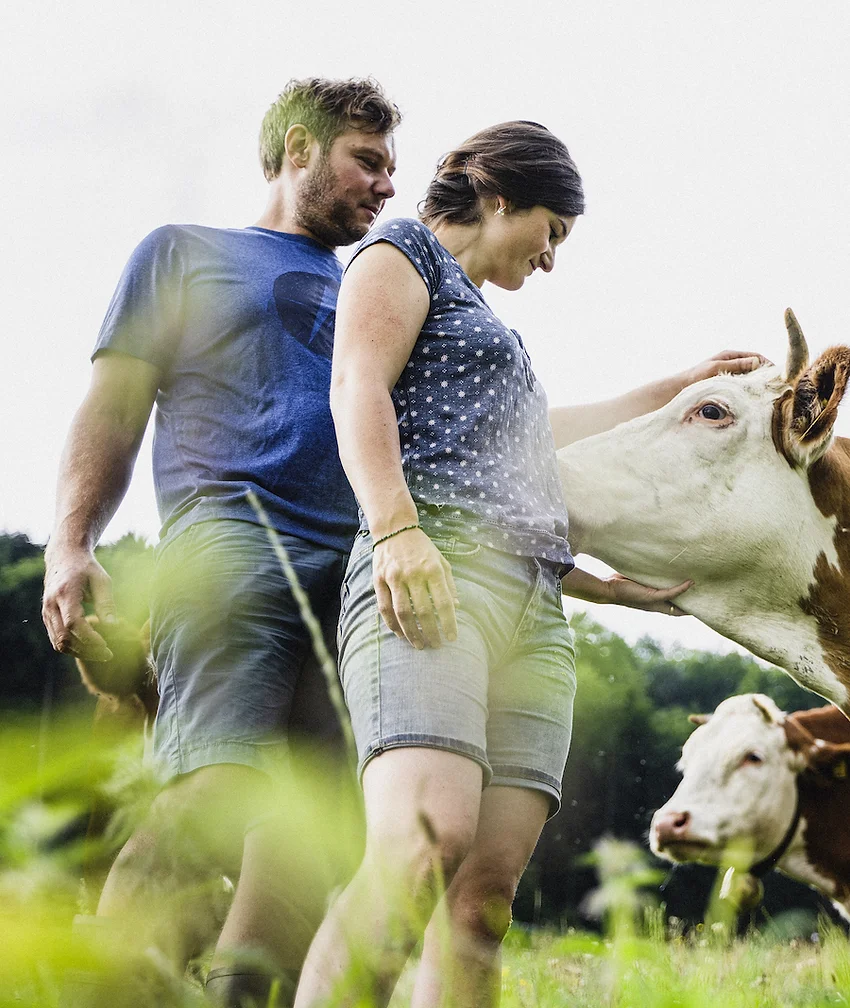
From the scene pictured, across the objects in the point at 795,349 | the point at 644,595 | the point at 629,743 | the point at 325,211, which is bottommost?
the point at 629,743

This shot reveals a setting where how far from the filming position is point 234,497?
7.17 feet

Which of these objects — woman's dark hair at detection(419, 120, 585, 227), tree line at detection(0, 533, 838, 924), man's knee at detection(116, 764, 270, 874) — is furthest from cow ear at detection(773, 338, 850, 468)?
tree line at detection(0, 533, 838, 924)

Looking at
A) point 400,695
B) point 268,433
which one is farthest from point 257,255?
point 400,695

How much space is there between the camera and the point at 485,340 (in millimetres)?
1861

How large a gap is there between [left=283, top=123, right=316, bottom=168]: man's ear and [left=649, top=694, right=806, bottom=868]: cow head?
4925 mm

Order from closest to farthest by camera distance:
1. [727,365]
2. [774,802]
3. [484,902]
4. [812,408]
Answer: [484,902] < [812,408] < [727,365] < [774,802]

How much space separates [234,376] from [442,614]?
3.46ft

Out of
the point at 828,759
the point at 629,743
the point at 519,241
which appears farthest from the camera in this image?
the point at 629,743

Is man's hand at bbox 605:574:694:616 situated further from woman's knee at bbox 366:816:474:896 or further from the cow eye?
woman's knee at bbox 366:816:474:896

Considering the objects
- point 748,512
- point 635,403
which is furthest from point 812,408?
point 635,403

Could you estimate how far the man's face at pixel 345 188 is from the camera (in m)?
2.71

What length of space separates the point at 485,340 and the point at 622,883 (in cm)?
126

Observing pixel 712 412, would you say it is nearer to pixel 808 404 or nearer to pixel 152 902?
pixel 808 404

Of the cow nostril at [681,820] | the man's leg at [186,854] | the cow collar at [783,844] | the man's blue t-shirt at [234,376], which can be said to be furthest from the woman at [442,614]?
the cow nostril at [681,820]
